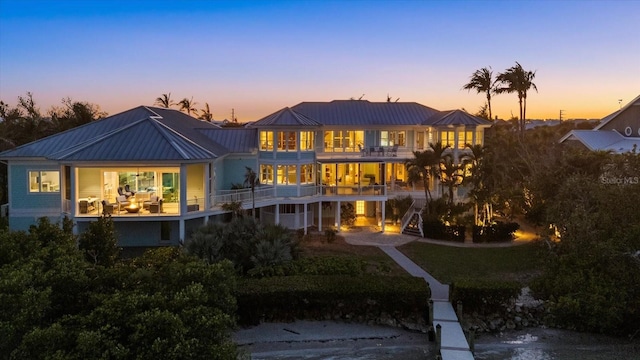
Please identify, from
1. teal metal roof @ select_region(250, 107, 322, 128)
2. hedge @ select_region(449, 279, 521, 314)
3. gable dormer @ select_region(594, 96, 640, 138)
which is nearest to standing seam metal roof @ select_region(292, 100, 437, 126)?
teal metal roof @ select_region(250, 107, 322, 128)

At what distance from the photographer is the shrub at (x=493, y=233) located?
Answer: 1171 inches

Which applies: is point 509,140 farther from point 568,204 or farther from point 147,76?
point 147,76

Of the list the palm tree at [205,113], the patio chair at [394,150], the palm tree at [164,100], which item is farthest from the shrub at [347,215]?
the palm tree at [205,113]

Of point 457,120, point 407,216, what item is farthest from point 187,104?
point 407,216

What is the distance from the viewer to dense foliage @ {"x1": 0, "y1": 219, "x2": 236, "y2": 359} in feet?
28.7

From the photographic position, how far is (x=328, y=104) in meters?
39.7

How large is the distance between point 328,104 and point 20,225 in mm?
23346

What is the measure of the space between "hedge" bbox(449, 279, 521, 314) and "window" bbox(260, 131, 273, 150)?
17.3m

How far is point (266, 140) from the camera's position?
106 feet

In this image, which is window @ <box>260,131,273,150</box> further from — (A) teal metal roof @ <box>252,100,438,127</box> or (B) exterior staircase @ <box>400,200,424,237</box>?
(B) exterior staircase @ <box>400,200,424,237</box>

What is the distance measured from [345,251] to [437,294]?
7.72 meters

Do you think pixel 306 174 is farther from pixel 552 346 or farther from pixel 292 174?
pixel 552 346

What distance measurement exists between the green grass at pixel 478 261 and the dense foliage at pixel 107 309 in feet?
47.0

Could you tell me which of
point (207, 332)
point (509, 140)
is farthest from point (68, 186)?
point (509, 140)
